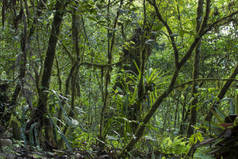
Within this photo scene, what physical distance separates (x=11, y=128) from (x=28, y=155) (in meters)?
0.42

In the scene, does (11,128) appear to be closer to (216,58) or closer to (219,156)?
(219,156)

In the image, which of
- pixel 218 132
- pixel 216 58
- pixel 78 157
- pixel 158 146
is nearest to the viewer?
pixel 218 132

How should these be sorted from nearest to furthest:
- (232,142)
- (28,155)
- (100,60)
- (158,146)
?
(232,142) < (28,155) < (158,146) < (100,60)

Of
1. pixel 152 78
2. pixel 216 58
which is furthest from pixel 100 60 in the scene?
pixel 216 58

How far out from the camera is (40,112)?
182cm

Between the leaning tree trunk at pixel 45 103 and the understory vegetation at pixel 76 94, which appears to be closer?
the understory vegetation at pixel 76 94

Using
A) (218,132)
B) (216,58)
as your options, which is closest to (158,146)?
(218,132)

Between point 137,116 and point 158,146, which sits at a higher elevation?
point 137,116

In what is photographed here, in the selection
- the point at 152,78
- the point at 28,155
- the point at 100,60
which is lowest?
the point at 28,155

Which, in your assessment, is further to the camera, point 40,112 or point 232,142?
point 40,112

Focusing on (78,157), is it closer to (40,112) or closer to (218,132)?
(40,112)

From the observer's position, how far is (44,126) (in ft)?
5.88

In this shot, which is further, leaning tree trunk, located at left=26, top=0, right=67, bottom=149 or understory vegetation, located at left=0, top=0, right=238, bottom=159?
leaning tree trunk, located at left=26, top=0, right=67, bottom=149

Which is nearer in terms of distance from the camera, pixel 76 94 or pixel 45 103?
pixel 45 103
